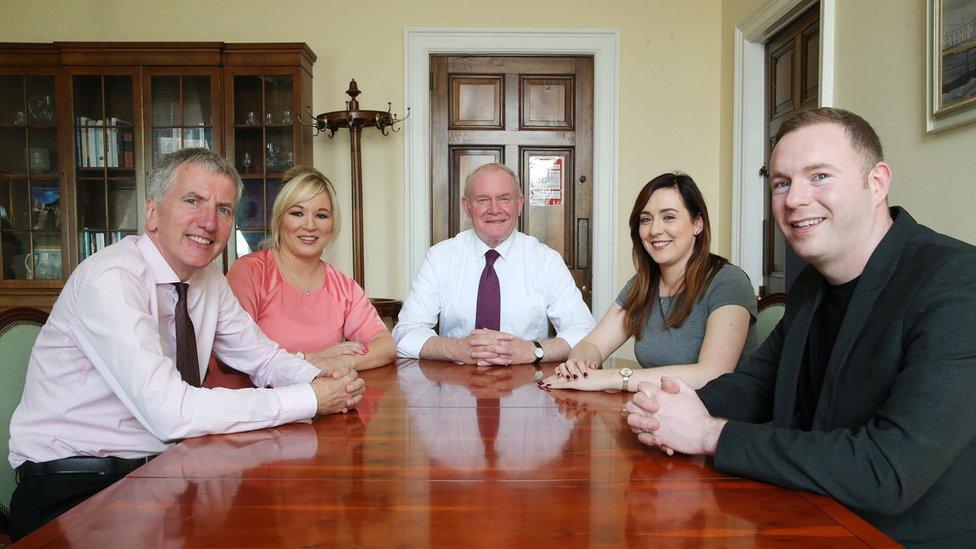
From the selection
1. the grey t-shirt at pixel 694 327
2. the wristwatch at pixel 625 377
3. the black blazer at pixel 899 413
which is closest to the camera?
the black blazer at pixel 899 413

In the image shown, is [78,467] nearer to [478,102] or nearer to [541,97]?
[478,102]

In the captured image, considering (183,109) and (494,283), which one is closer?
(494,283)

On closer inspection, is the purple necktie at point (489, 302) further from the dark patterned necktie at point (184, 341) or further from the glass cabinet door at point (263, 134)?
the glass cabinet door at point (263, 134)

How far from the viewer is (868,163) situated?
3.93 ft

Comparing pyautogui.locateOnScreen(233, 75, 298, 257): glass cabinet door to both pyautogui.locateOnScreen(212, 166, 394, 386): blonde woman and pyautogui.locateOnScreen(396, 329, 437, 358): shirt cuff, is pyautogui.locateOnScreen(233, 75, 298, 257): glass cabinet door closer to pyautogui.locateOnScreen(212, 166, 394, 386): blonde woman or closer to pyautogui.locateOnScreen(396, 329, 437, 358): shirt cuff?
pyautogui.locateOnScreen(212, 166, 394, 386): blonde woman

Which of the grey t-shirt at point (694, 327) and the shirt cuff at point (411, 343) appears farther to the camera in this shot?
the shirt cuff at point (411, 343)

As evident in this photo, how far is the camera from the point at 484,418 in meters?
1.50

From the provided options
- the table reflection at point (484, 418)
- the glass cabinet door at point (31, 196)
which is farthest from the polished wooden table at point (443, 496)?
the glass cabinet door at point (31, 196)

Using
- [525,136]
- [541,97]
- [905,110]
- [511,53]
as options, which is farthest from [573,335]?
[511,53]

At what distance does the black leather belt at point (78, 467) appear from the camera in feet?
4.83

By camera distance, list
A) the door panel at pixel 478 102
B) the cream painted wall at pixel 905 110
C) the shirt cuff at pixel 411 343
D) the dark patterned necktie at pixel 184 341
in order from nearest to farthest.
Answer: the dark patterned necktie at pixel 184 341 < the cream painted wall at pixel 905 110 < the shirt cuff at pixel 411 343 < the door panel at pixel 478 102

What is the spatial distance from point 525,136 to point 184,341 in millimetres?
3276

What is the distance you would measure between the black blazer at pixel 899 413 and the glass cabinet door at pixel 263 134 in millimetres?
3661

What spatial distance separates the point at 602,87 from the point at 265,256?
282 centimetres
